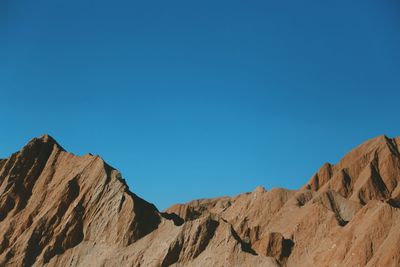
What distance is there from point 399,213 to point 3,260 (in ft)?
144

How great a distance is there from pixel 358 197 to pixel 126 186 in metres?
69.2

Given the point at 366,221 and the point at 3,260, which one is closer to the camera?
the point at 3,260

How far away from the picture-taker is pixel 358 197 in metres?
133

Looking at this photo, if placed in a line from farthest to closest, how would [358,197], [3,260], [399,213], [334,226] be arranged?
[358,197] < [334,226] < [399,213] < [3,260]

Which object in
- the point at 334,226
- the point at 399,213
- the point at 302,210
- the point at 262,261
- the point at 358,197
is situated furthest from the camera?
the point at 358,197

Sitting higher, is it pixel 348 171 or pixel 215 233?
pixel 348 171

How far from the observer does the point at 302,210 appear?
110375 mm

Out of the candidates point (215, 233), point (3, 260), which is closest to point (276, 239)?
point (215, 233)

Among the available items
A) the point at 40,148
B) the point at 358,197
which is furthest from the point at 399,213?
the point at 358,197

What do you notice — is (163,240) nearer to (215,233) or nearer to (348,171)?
(215,233)

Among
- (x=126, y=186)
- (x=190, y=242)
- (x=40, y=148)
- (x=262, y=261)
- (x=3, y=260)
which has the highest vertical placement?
(x=40, y=148)

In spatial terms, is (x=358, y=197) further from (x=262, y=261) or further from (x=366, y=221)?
(x=262, y=261)

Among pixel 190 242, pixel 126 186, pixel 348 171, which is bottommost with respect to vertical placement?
pixel 190 242

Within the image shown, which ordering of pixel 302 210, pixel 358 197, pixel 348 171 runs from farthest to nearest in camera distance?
pixel 348 171
pixel 358 197
pixel 302 210
